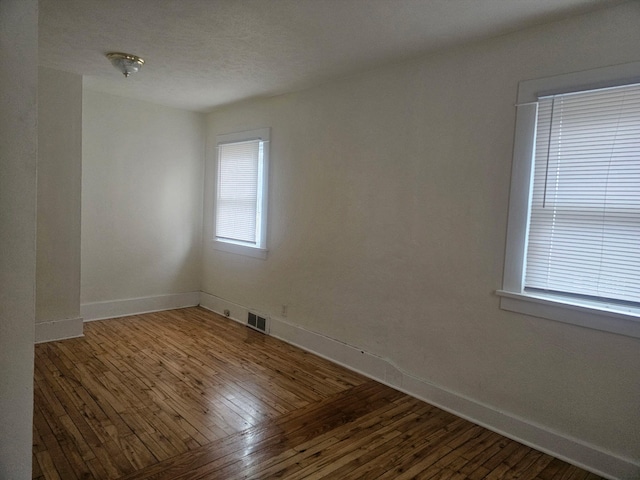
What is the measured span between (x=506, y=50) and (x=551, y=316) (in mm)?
1660

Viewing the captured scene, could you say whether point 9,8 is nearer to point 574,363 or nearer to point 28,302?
point 28,302

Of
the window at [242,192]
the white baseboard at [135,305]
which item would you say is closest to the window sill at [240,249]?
the window at [242,192]

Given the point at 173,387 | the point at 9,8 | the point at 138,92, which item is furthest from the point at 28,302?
the point at 138,92

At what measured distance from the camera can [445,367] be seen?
2.94 m

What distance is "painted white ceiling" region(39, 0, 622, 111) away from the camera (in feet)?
7.57

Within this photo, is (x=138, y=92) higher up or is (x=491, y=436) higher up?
(x=138, y=92)

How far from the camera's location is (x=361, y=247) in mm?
3502

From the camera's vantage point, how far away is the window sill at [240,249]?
179 inches

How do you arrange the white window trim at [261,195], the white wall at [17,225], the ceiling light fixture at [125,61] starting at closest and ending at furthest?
the white wall at [17,225] < the ceiling light fixture at [125,61] < the white window trim at [261,195]

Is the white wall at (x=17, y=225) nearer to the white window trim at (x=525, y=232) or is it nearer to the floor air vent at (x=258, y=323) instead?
the white window trim at (x=525, y=232)

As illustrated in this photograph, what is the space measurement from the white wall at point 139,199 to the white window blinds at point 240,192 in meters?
0.49

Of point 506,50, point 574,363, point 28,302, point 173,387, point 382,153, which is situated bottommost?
point 173,387

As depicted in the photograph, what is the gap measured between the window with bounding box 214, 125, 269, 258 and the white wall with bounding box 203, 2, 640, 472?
340mm

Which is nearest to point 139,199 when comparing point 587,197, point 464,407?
point 464,407
